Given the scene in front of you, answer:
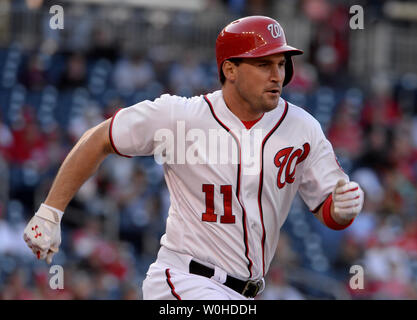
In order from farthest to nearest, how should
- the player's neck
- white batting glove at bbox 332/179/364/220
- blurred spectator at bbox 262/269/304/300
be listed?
blurred spectator at bbox 262/269/304/300, the player's neck, white batting glove at bbox 332/179/364/220

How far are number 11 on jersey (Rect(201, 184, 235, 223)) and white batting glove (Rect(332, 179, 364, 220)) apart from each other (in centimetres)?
49

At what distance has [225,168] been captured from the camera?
415 cm

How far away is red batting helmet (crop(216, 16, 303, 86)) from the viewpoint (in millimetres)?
4125

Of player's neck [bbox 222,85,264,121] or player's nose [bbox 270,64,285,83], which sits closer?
player's nose [bbox 270,64,285,83]

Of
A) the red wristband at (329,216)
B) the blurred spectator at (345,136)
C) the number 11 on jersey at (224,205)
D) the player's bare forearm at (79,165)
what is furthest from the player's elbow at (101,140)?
the blurred spectator at (345,136)

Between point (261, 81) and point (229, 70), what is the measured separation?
8.9 inches

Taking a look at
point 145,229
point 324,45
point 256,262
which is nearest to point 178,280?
point 256,262

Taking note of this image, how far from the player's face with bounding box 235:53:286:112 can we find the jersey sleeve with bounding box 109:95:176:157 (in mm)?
354

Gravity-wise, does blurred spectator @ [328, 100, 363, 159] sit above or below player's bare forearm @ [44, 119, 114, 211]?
below

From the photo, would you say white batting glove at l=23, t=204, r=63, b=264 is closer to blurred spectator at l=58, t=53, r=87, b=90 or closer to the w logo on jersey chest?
the w logo on jersey chest

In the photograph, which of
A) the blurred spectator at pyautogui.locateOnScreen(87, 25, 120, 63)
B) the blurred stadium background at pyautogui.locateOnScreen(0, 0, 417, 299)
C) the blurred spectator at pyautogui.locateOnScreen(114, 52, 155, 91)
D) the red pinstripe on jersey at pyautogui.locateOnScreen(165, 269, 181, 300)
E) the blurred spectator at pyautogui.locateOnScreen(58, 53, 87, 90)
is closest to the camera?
the red pinstripe on jersey at pyautogui.locateOnScreen(165, 269, 181, 300)

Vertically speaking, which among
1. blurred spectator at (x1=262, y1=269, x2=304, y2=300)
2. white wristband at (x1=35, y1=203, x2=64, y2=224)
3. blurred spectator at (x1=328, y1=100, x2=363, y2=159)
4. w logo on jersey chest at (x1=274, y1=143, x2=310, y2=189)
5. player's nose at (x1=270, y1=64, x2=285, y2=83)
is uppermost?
player's nose at (x1=270, y1=64, x2=285, y2=83)

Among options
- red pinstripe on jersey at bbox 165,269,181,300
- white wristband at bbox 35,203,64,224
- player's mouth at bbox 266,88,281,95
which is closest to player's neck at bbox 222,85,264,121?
player's mouth at bbox 266,88,281,95

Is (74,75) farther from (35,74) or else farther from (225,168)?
(225,168)
